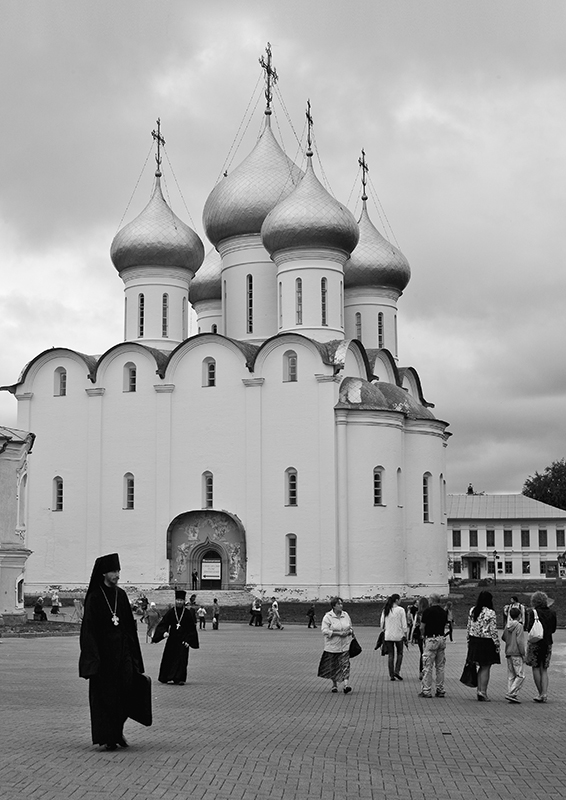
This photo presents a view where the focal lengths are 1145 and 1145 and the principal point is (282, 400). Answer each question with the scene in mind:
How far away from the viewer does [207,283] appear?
49.9m

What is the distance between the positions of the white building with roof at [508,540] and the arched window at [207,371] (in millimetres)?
35780

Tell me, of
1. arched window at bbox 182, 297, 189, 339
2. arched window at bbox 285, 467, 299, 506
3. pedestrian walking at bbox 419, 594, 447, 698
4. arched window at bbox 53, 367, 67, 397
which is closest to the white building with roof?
arched window at bbox 182, 297, 189, 339

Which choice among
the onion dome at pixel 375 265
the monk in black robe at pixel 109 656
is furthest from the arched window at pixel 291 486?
the monk in black robe at pixel 109 656

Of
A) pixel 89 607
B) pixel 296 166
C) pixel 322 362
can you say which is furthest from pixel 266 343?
pixel 89 607

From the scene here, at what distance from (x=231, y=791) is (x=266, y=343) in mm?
34252

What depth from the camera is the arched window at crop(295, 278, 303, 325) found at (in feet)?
140

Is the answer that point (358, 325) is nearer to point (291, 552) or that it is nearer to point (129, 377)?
point (129, 377)

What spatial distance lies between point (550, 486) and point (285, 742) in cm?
8354

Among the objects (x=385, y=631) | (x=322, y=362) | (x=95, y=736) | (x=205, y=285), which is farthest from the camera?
(x=205, y=285)

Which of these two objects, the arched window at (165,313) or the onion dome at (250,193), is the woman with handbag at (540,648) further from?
the onion dome at (250,193)

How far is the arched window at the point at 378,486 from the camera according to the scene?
134 ft

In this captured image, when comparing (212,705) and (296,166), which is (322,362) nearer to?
(296,166)

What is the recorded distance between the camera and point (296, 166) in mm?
46781

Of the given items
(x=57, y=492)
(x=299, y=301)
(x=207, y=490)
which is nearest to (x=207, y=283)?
(x=299, y=301)
